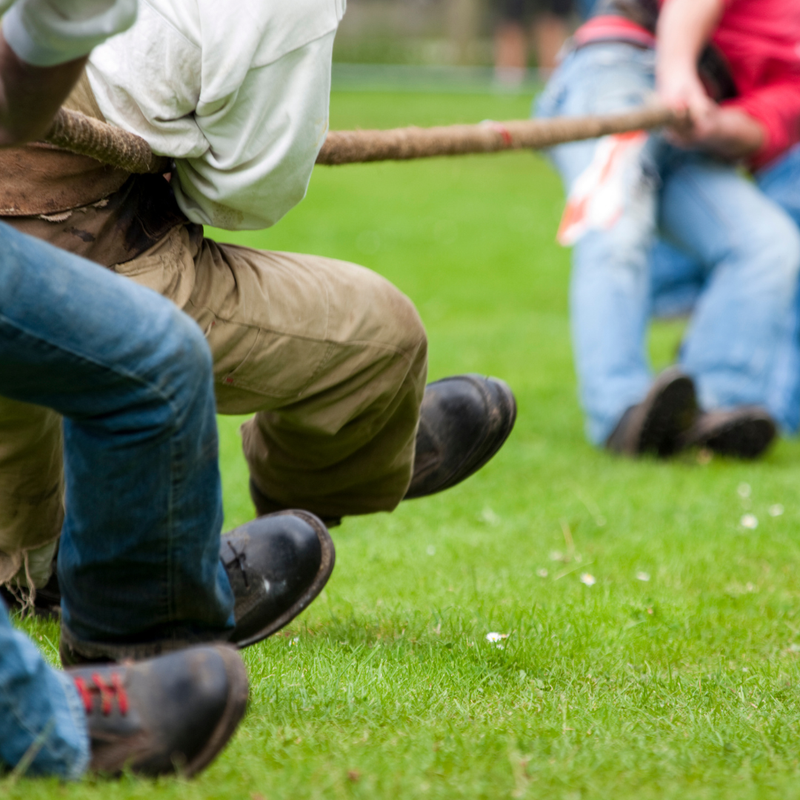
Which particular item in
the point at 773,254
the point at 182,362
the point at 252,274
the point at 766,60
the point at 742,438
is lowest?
Result: the point at 742,438

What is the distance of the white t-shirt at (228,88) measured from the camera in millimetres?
2029

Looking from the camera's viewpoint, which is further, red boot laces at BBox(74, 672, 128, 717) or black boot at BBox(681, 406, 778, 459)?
black boot at BBox(681, 406, 778, 459)

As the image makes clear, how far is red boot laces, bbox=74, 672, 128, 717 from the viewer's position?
1.71 m

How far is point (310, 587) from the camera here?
99.3 inches

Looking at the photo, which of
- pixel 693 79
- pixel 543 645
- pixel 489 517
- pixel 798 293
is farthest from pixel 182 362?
pixel 798 293

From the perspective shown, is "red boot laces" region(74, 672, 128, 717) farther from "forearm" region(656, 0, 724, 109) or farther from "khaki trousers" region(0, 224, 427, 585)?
"forearm" region(656, 0, 724, 109)

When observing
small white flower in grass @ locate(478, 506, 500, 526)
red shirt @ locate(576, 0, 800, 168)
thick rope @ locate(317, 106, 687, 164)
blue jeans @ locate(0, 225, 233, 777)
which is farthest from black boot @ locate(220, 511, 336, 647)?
red shirt @ locate(576, 0, 800, 168)

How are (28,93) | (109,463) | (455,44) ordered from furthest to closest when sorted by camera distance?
1. (455,44)
2. (109,463)
3. (28,93)

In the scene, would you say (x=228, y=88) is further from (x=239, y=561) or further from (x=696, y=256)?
(x=696, y=256)

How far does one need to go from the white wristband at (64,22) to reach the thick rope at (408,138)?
12.7 inches

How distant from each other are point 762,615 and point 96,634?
1.78 m

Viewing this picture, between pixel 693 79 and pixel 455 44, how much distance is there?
22755mm

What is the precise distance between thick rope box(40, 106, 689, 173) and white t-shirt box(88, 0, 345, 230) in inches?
3.1

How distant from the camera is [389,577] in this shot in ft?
11.5
